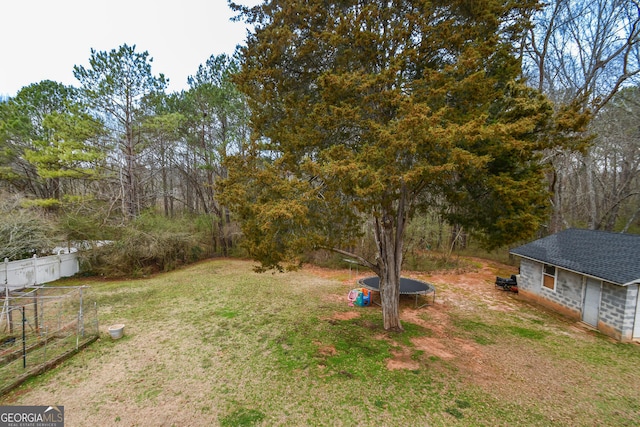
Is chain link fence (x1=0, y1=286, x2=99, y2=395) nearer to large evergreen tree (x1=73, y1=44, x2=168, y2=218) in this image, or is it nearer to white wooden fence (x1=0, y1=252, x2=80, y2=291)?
white wooden fence (x1=0, y1=252, x2=80, y2=291)

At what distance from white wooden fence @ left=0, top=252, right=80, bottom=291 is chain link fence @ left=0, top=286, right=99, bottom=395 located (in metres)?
3.92

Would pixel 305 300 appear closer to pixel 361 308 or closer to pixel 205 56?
pixel 361 308

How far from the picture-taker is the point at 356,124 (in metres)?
6.21

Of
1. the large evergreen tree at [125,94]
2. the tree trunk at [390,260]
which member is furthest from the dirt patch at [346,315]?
the large evergreen tree at [125,94]

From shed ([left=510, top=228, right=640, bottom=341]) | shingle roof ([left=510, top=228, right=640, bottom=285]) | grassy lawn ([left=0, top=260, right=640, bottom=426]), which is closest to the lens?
grassy lawn ([left=0, top=260, right=640, bottom=426])

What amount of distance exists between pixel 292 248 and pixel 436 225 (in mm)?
15460

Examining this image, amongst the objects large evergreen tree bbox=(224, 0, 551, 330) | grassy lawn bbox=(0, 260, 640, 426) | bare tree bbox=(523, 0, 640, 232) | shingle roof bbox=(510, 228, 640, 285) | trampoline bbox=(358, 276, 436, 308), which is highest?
bare tree bbox=(523, 0, 640, 232)

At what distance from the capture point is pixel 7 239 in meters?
11.2

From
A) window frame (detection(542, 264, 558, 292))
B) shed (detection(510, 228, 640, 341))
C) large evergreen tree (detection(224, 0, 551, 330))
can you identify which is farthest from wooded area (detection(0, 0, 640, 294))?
window frame (detection(542, 264, 558, 292))

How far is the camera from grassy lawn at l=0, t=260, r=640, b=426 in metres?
4.73

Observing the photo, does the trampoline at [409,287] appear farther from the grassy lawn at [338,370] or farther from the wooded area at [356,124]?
the wooded area at [356,124]

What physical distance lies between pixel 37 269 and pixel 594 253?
21931 millimetres

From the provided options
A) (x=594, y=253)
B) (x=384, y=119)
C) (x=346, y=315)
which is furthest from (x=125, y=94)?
(x=594, y=253)

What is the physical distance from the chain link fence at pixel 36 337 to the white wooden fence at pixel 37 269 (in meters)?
3.92
